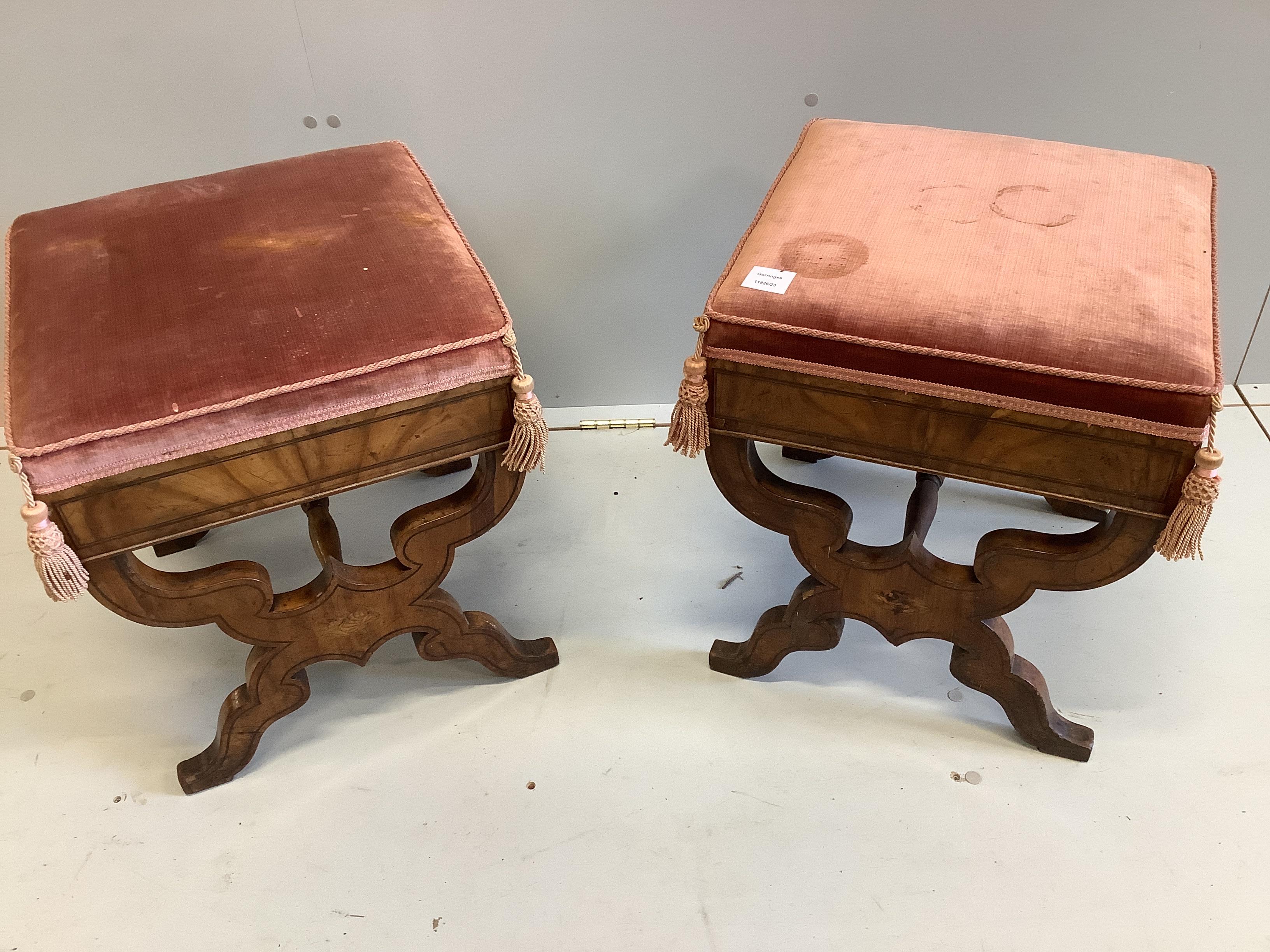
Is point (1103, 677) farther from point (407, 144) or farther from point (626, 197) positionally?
point (407, 144)

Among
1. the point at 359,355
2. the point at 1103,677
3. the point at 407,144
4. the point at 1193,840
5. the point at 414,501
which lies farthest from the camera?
the point at 414,501

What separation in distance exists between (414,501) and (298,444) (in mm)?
626

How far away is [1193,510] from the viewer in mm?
836

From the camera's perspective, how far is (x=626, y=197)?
4.61 feet

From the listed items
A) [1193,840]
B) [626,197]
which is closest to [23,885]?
[626,197]

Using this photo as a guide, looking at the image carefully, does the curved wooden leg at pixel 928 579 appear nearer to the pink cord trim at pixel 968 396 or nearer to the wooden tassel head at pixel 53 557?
the pink cord trim at pixel 968 396

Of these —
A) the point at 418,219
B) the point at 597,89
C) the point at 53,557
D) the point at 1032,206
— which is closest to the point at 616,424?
the point at 597,89

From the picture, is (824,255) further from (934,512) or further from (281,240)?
(281,240)

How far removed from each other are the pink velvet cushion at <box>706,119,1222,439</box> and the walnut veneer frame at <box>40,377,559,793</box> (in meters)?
0.28

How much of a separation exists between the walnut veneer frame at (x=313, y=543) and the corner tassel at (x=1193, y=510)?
60cm

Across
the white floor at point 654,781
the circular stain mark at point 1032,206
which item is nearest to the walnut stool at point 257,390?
the white floor at point 654,781

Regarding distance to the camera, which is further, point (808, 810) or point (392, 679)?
point (392, 679)

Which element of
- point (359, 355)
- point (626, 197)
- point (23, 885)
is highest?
point (359, 355)

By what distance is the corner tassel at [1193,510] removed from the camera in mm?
816
